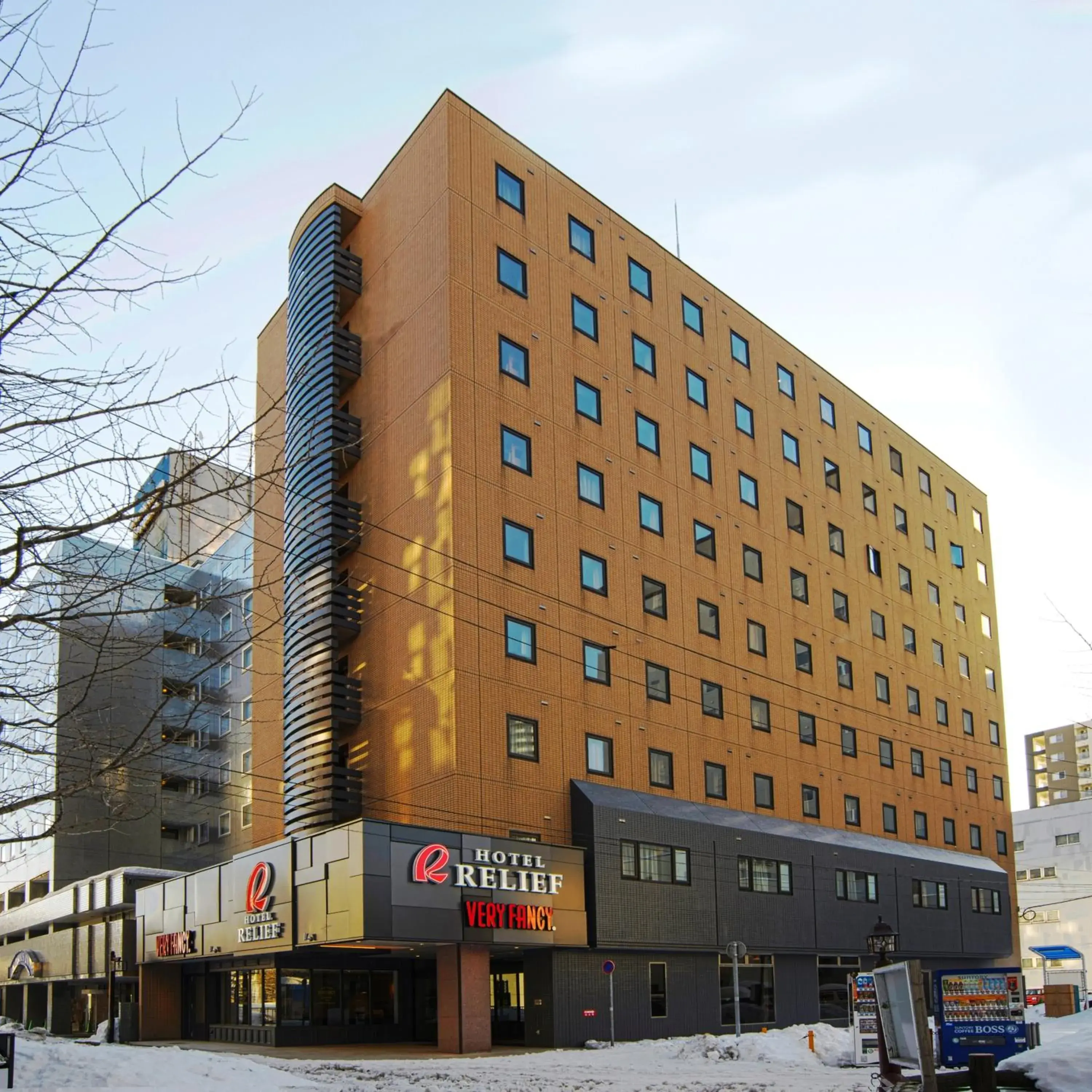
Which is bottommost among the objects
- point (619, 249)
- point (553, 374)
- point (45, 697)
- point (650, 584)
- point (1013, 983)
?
point (1013, 983)

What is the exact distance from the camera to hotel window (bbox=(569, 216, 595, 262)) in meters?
48.2

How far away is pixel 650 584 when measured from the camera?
46.9 meters

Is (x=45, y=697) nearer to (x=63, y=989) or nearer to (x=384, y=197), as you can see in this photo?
(x=384, y=197)

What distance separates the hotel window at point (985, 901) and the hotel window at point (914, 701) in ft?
29.4

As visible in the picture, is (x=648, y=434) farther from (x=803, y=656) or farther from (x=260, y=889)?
(x=260, y=889)

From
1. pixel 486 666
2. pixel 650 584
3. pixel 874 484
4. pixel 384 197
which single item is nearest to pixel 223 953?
pixel 486 666

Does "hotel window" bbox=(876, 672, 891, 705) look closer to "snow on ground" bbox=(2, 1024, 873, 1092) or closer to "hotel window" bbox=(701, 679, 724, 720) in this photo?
"hotel window" bbox=(701, 679, 724, 720)

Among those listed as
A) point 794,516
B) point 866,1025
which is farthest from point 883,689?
point 866,1025

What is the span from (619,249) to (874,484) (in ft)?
74.1

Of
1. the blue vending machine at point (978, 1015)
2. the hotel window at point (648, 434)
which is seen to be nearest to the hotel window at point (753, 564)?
the hotel window at point (648, 434)

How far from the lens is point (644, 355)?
50.5 metres

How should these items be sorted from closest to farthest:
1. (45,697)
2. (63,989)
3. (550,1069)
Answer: (45,697), (550,1069), (63,989)

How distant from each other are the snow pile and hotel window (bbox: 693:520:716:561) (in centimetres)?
3959

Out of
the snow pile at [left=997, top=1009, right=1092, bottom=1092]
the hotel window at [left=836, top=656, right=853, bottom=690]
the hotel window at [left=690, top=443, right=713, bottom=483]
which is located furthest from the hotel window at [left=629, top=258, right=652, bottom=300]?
the snow pile at [left=997, top=1009, right=1092, bottom=1092]
